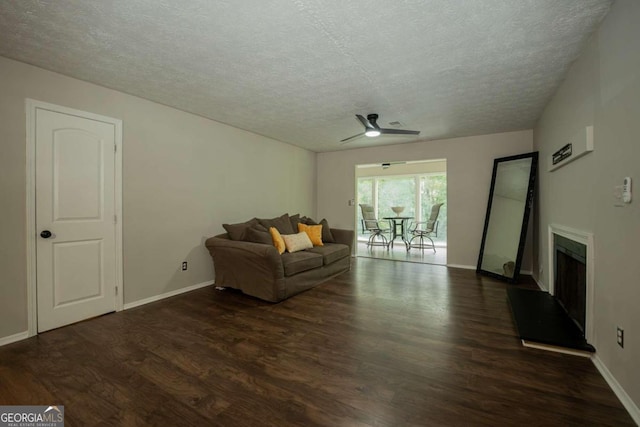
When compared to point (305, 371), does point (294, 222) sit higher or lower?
higher

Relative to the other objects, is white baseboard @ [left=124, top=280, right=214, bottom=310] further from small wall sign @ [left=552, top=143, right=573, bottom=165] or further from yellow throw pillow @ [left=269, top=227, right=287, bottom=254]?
small wall sign @ [left=552, top=143, right=573, bottom=165]

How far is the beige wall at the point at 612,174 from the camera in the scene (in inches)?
58.5

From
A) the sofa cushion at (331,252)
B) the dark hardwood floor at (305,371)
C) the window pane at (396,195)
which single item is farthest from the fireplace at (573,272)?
the window pane at (396,195)

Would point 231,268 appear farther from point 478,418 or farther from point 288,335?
point 478,418

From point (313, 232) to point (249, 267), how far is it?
5.06 feet

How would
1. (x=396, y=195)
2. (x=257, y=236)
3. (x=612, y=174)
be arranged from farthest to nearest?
(x=396, y=195) → (x=257, y=236) → (x=612, y=174)

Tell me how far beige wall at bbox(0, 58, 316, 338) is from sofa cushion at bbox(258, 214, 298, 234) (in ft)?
1.81

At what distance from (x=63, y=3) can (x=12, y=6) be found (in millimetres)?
354

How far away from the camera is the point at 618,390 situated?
1.61 meters

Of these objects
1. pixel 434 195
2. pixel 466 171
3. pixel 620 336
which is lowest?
pixel 620 336

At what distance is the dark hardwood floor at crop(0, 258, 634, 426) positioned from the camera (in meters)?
1.49

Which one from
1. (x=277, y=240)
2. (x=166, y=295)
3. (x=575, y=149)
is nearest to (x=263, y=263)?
(x=277, y=240)

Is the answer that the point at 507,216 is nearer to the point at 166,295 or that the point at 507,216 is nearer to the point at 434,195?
the point at 434,195

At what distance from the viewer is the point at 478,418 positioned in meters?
1.44
